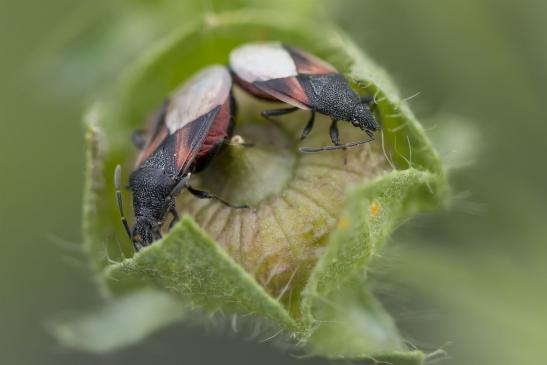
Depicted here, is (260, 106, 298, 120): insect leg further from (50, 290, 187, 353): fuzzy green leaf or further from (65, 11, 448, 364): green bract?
(50, 290, 187, 353): fuzzy green leaf

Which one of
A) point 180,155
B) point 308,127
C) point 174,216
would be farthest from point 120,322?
point 308,127

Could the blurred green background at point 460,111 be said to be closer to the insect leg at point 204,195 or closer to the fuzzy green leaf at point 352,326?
the fuzzy green leaf at point 352,326

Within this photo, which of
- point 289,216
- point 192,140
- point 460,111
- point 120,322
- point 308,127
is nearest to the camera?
point 192,140

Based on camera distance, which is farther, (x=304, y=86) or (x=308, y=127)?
(x=308, y=127)

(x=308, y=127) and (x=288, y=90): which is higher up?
(x=288, y=90)

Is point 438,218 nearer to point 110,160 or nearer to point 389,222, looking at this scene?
point 389,222

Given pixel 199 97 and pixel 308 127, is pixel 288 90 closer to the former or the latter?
pixel 308 127

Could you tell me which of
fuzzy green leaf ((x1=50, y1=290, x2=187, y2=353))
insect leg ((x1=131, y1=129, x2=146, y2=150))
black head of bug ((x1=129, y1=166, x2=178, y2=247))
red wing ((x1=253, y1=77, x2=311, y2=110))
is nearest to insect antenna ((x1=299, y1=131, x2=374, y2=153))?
red wing ((x1=253, y1=77, x2=311, y2=110))
